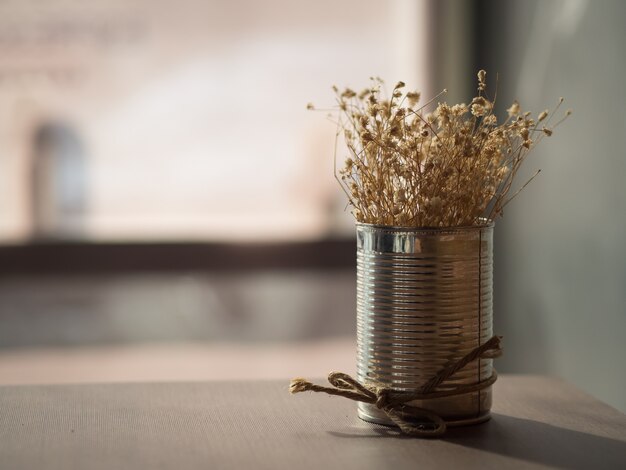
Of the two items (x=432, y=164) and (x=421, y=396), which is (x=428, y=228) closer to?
(x=432, y=164)

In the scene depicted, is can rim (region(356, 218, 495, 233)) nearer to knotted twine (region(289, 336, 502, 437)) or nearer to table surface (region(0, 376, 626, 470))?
knotted twine (region(289, 336, 502, 437))

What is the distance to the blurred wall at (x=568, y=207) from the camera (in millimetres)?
1865

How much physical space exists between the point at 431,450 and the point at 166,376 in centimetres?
213

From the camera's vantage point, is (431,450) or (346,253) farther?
(346,253)

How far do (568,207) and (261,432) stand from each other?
1.21 metres

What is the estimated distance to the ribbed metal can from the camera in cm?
118

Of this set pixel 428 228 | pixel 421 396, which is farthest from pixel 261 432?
pixel 428 228

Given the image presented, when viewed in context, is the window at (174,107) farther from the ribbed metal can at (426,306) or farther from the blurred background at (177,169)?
the ribbed metal can at (426,306)

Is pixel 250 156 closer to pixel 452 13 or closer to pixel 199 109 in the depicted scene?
pixel 199 109

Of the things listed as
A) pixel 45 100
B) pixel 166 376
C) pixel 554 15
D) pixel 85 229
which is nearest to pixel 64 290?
pixel 85 229

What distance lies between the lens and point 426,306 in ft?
3.86

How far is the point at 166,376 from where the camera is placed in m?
3.13

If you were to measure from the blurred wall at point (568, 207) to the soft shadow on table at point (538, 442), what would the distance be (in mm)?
665

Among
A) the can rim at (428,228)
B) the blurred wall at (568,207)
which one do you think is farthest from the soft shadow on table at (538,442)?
the blurred wall at (568,207)
